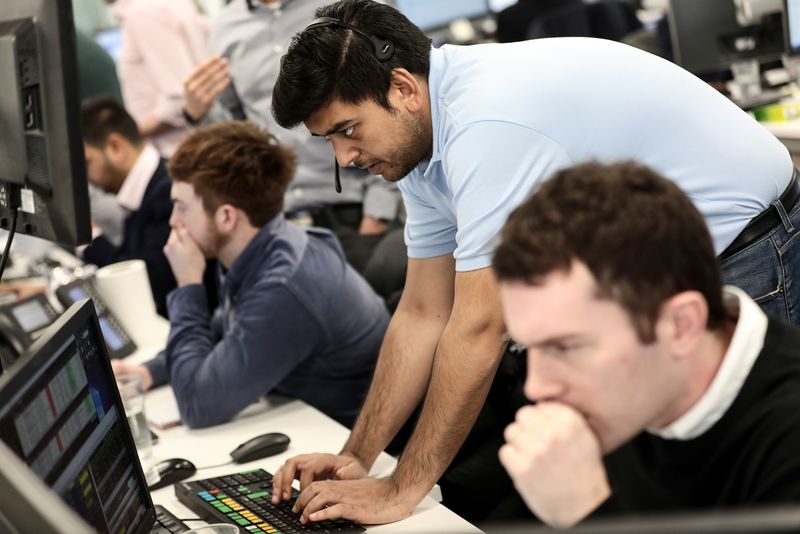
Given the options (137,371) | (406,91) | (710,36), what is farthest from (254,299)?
(710,36)

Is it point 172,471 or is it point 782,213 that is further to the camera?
point 172,471

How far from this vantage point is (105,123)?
3408 millimetres

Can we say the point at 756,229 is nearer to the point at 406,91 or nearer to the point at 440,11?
the point at 406,91

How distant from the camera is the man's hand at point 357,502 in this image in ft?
5.35

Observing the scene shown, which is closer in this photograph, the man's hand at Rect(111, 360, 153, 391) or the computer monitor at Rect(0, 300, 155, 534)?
the computer monitor at Rect(0, 300, 155, 534)

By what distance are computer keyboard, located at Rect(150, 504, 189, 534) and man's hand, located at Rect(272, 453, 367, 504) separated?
16 centimetres

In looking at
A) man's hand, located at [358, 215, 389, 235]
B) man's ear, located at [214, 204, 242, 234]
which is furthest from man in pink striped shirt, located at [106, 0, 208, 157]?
man's ear, located at [214, 204, 242, 234]

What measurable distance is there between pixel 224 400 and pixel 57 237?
776mm

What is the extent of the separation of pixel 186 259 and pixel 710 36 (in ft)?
8.66

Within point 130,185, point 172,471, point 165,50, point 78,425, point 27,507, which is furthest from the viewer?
point 165,50

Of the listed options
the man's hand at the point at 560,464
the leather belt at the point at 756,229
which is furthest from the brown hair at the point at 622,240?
the leather belt at the point at 756,229

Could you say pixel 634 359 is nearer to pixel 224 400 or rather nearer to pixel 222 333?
pixel 224 400

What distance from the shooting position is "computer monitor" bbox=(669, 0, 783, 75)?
4133 mm

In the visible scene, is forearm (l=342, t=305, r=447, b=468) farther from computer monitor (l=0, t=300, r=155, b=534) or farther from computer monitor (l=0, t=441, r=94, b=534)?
computer monitor (l=0, t=441, r=94, b=534)
